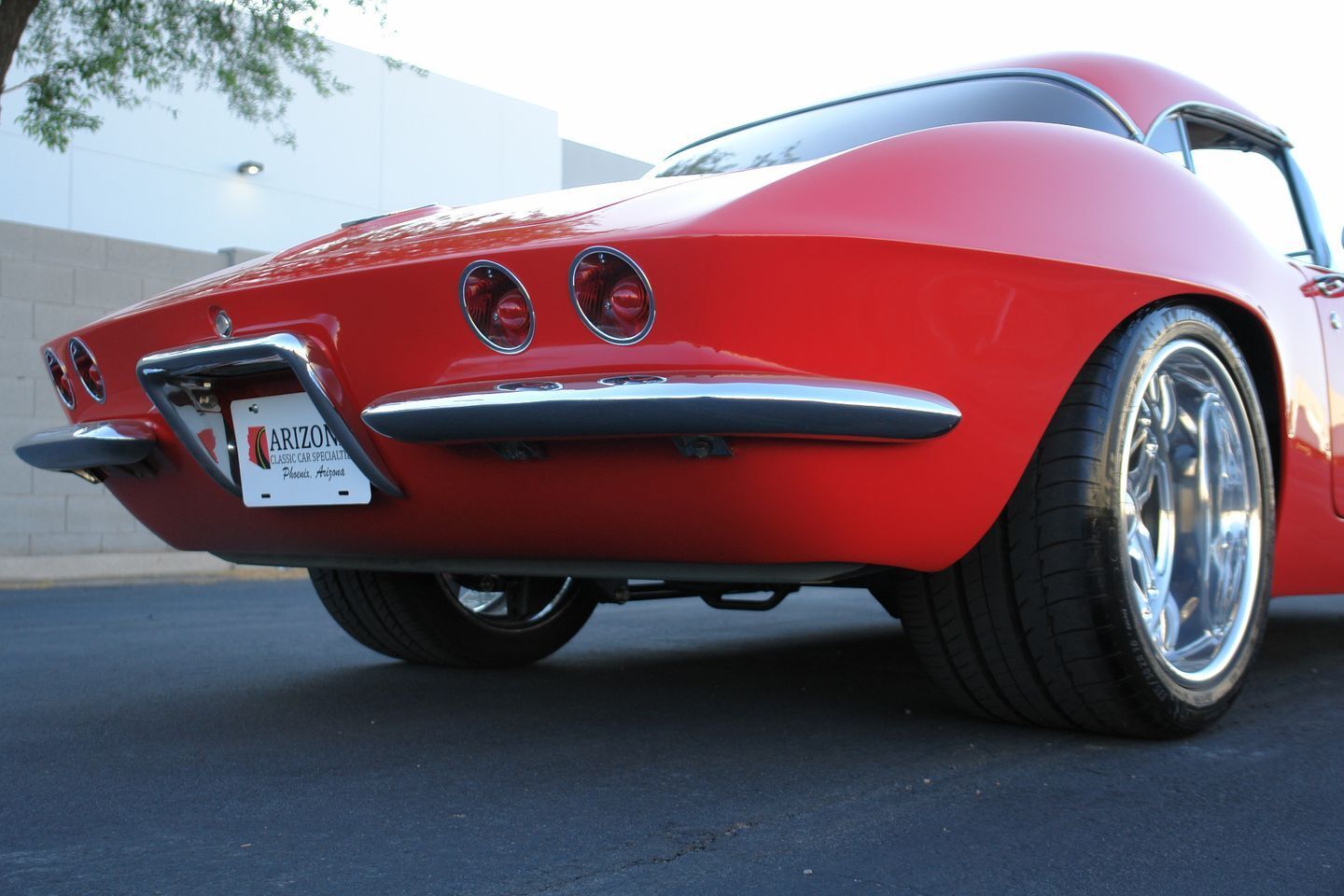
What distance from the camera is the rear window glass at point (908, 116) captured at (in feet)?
8.89

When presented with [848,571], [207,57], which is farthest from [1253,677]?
[207,57]

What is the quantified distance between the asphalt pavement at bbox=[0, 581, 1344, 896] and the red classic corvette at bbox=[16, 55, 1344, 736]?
233 millimetres

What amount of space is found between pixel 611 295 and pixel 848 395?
389 mm

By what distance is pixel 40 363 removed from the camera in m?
9.19

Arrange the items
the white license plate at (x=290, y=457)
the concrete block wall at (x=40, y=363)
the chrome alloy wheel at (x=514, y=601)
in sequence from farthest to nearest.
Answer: the concrete block wall at (x=40, y=363)
the chrome alloy wheel at (x=514, y=601)
the white license plate at (x=290, y=457)

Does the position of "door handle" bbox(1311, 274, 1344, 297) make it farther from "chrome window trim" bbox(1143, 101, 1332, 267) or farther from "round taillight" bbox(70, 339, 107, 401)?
"round taillight" bbox(70, 339, 107, 401)

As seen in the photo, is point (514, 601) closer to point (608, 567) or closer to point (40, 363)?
point (608, 567)

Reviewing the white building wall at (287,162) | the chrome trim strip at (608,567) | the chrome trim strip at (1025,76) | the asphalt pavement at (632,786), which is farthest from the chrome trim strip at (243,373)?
the white building wall at (287,162)

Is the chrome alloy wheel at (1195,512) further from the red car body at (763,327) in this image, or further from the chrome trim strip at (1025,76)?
the chrome trim strip at (1025,76)

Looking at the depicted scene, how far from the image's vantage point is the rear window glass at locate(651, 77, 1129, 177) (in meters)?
2.71

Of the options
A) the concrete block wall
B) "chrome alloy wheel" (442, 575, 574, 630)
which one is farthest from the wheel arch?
the concrete block wall

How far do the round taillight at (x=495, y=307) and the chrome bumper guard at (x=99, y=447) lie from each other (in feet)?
3.07

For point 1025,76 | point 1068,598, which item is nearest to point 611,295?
point 1068,598

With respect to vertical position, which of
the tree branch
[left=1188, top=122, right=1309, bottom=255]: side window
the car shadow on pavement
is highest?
the tree branch
